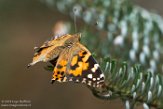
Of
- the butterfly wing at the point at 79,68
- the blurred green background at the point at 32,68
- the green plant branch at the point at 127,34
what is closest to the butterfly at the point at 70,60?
the butterfly wing at the point at 79,68

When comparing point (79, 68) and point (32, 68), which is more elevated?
point (32, 68)

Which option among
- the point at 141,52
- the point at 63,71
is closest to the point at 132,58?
the point at 141,52

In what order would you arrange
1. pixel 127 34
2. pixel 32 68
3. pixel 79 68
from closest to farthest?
pixel 79 68 → pixel 127 34 → pixel 32 68

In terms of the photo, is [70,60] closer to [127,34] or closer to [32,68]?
[127,34]

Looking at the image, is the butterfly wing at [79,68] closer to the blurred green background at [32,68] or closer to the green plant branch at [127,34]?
the green plant branch at [127,34]

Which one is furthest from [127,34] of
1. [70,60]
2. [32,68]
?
[32,68]

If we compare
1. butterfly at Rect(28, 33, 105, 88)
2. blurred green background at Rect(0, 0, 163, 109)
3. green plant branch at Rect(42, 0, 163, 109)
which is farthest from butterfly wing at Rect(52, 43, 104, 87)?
blurred green background at Rect(0, 0, 163, 109)

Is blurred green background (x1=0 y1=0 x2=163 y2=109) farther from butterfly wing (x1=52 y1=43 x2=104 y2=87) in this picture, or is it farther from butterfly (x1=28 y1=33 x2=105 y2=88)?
butterfly wing (x1=52 y1=43 x2=104 y2=87)
